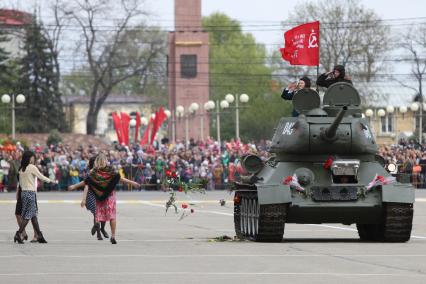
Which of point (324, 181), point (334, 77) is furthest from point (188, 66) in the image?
point (324, 181)

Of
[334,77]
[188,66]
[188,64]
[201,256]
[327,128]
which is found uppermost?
[188,64]

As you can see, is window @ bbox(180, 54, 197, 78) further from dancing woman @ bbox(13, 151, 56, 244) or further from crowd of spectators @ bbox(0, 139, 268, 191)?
dancing woman @ bbox(13, 151, 56, 244)

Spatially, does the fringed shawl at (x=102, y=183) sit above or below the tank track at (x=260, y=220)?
above

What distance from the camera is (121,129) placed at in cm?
8125

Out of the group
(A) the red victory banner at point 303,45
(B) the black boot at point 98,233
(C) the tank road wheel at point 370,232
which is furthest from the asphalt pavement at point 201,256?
(A) the red victory banner at point 303,45

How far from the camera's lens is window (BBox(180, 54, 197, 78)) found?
103 meters

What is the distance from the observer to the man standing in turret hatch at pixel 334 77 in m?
24.7

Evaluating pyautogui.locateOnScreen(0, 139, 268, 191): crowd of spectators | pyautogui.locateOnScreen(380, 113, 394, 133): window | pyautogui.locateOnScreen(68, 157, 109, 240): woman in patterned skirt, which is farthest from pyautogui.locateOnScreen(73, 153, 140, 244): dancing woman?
pyautogui.locateOnScreen(380, 113, 394, 133): window

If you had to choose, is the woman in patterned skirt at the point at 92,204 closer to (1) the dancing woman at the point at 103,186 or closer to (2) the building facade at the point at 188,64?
(1) the dancing woman at the point at 103,186

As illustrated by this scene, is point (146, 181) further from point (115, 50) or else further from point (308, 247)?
point (115, 50)

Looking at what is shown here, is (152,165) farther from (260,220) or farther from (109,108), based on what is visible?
(109,108)

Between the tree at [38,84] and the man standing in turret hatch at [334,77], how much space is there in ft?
218

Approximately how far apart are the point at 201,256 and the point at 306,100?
18.9 feet

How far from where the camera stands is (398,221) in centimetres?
2297
